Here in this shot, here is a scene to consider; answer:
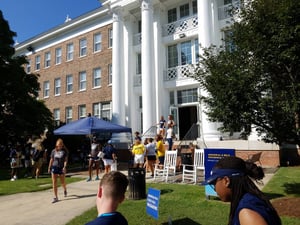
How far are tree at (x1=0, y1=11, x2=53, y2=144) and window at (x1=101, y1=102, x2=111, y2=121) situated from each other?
6.11 m

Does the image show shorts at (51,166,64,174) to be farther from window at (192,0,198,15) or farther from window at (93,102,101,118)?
window at (93,102,101,118)

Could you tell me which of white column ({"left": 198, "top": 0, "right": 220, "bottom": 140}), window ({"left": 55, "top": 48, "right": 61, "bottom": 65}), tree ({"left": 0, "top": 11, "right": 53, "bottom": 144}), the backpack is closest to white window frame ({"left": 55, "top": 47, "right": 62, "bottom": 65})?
window ({"left": 55, "top": 48, "right": 61, "bottom": 65})

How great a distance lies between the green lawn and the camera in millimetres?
6668

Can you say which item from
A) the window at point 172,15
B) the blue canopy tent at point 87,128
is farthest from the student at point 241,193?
the window at point 172,15

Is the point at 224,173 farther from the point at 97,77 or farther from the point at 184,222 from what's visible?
the point at 97,77

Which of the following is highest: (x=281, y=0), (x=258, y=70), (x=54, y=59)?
(x=54, y=59)

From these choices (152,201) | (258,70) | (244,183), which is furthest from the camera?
(258,70)

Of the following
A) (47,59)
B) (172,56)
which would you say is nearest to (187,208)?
(172,56)

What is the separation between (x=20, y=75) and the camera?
70.1 ft

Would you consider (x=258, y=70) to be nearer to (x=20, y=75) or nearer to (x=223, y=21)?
(x=223, y=21)

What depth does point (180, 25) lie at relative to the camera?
21.9 metres

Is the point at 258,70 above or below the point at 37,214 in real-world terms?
above

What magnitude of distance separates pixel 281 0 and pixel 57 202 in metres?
8.33

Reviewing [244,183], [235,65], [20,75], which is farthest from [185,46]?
[244,183]
